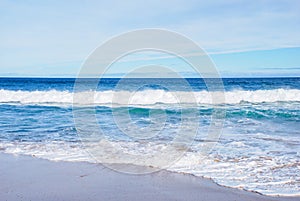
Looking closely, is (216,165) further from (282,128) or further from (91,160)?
(282,128)

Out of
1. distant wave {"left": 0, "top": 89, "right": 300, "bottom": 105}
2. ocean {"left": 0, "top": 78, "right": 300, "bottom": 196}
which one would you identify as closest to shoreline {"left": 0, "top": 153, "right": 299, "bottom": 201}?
ocean {"left": 0, "top": 78, "right": 300, "bottom": 196}

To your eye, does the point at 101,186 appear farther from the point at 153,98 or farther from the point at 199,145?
the point at 153,98

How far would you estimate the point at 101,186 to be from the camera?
192 inches

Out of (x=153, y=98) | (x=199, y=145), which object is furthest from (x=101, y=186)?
(x=153, y=98)

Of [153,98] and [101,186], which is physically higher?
[153,98]

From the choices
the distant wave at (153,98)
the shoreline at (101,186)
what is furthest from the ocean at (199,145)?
the distant wave at (153,98)

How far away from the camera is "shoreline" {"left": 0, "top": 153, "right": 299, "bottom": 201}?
4449 mm

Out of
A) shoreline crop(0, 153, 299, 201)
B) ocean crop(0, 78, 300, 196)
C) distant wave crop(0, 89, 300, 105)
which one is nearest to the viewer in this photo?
shoreline crop(0, 153, 299, 201)

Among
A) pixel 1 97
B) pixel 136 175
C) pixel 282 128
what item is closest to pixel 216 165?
pixel 136 175

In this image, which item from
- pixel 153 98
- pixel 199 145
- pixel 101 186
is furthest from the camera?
pixel 153 98

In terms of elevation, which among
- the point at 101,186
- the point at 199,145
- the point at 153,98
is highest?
the point at 153,98

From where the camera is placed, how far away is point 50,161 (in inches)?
253

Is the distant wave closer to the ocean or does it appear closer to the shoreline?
the ocean

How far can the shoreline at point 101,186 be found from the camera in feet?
14.6
